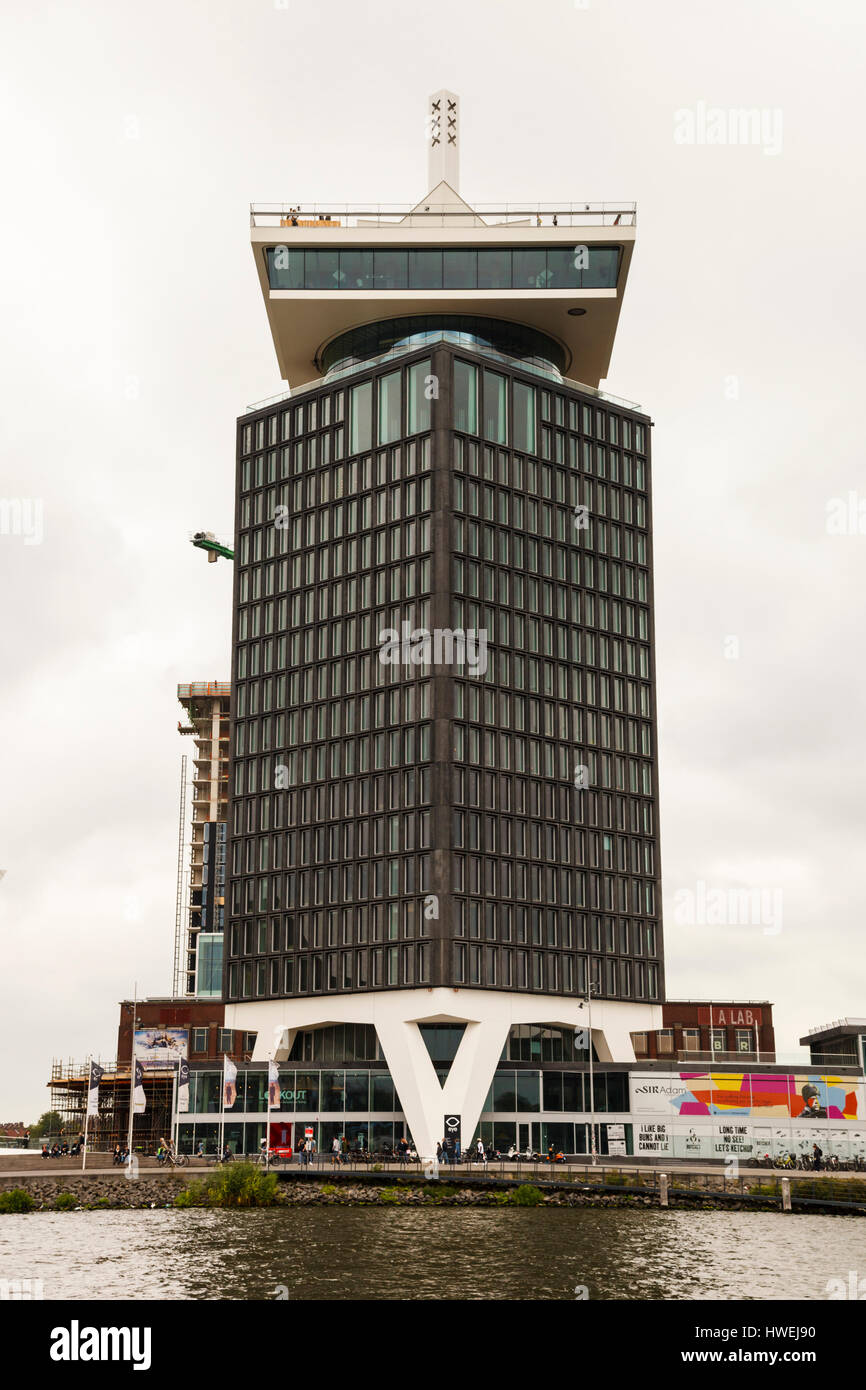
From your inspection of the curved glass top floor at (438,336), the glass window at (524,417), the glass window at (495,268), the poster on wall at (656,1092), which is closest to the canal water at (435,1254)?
the poster on wall at (656,1092)

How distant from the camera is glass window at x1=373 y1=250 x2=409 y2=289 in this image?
12575 centimetres

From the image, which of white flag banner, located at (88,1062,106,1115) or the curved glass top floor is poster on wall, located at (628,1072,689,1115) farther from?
the curved glass top floor

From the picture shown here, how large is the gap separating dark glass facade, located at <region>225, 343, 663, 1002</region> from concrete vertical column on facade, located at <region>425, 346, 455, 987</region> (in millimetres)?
164

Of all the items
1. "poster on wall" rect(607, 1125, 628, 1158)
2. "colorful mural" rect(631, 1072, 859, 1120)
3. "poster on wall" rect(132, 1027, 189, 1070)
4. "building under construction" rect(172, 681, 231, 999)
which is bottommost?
"poster on wall" rect(607, 1125, 628, 1158)

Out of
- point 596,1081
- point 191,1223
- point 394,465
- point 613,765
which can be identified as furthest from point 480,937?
point 191,1223

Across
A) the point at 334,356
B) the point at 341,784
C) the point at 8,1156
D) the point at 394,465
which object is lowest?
the point at 8,1156

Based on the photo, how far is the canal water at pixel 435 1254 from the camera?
4216 cm

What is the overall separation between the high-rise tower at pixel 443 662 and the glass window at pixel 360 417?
0.29 metres

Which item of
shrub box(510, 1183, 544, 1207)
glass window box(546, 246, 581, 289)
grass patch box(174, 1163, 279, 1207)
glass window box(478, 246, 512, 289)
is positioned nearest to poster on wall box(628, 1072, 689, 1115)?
shrub box(510, 1183, 544, 1207)

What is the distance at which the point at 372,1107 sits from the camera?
109 meters

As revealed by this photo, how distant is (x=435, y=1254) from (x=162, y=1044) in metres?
100

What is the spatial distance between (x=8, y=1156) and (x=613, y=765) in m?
56.1

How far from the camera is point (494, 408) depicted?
4828 inches
